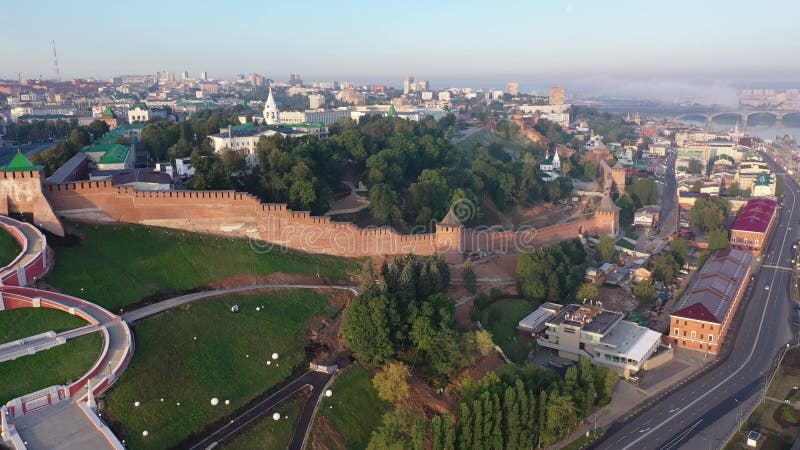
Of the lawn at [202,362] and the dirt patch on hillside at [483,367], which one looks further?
the dirt patch on hillside at [483,367]

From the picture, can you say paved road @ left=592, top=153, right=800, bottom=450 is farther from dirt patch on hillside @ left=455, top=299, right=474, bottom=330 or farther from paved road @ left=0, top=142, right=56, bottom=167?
paved road @ left=0, top=142, right=56, bottom=167

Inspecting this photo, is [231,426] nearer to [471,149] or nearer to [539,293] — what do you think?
[539,293]

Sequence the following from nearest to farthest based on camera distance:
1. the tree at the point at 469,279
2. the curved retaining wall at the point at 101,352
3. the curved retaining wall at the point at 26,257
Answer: the curved retaining wall at the point at 101,352 → the curved retaining wall at the point at 26,257 → the tree at the point at 469,279

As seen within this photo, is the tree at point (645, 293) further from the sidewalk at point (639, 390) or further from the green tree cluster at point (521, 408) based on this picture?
the green tree cluster at point (521, 408)

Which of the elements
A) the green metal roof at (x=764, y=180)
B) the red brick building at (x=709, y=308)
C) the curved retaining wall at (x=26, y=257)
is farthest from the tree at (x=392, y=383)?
the green metal roof at (x=764, y=180)

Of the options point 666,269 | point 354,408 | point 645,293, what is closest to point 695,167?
point 666,269

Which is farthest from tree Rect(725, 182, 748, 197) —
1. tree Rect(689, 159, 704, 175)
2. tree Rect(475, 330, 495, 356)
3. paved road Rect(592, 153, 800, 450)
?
tree Rect(475, 330, 495, 356)

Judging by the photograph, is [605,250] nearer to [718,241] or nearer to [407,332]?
[718,241]
